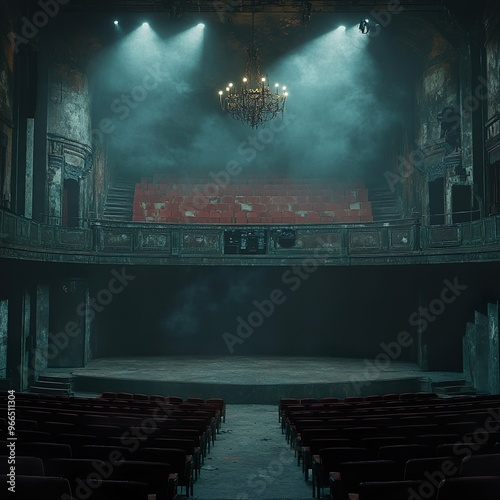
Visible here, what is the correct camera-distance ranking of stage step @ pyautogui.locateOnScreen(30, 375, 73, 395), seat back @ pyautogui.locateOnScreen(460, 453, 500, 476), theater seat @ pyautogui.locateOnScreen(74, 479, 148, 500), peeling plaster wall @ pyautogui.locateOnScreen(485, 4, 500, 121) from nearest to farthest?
1. theater seat @ pyautogui.locateOnScreen(74, 479, 148, 500)
2. seat back @ pyautogui.locateOnScreen(460, 453, 500, 476)
3. peeling plaster wall @ pyautogui.locateOnScreen(485, 4, 500, 121)
4. stage step @ pyautogui.locateOnScreen(30, 375, 73, 395)

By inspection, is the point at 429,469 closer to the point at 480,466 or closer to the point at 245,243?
the point at 480,466

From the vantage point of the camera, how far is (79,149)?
17719 mm

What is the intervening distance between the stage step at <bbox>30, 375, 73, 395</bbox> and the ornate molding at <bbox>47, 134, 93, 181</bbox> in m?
5.54

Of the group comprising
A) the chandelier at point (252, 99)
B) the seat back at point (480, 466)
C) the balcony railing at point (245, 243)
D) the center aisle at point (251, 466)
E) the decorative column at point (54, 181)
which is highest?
the chandelier at point (252, 99)

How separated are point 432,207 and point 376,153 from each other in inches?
199

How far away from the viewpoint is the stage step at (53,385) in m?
15.0

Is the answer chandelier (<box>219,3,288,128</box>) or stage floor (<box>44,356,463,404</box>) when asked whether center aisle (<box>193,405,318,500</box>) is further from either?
chandelier (<box>219,3,288,128</box>)

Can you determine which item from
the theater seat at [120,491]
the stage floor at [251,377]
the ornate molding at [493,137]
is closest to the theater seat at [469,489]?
the theater seat at [120,491]

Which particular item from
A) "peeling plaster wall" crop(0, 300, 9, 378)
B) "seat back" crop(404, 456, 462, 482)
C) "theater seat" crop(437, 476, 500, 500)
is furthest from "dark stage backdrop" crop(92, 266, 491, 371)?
"theater seat" crop(437, 476, 500, 500)

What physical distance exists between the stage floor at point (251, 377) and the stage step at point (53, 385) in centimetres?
30

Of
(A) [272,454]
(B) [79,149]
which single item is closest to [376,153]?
(B) [79,149]

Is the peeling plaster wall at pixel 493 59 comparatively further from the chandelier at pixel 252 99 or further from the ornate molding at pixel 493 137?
the chandelier at pixel 252 99

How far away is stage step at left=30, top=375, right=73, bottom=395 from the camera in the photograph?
14961 millimetres

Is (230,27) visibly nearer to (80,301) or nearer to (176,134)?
(176,134)
